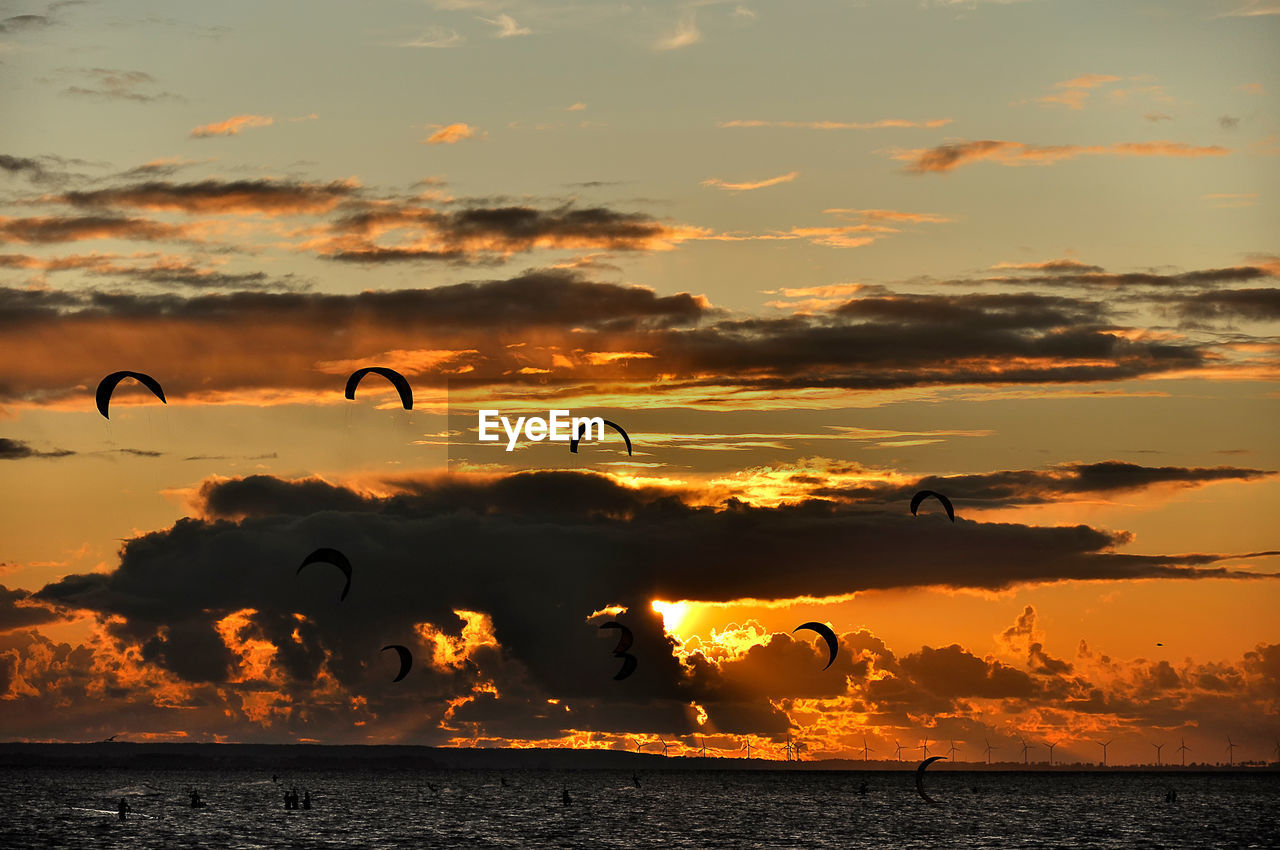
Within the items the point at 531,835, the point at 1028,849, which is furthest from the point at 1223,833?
the point at 531,835

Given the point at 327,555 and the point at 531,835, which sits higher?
the point at 327,555

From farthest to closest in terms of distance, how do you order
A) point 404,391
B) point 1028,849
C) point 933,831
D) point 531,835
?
1. point 933,831
2. point 531,835
3. point 1028,849
4. point 404,391

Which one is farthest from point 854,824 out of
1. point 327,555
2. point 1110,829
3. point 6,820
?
point 327,555

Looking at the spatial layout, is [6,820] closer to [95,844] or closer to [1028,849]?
[95,844]

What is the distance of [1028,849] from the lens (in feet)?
445

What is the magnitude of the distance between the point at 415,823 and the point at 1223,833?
299ft

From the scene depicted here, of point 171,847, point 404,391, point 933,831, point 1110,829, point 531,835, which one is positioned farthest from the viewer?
point 1110,829

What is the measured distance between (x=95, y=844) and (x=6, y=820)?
164ft

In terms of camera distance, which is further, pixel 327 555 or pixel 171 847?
pixel 171 847

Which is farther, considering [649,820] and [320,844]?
[649,820]

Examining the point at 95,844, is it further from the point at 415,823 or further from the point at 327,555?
the point at 327,555

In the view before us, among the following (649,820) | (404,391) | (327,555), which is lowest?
(649,820)

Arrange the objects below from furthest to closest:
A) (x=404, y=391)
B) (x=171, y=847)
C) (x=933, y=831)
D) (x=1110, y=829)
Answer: (x=1110, y=829)
(x=933, y=831)
(x=171, y=847)
(x=404, y=391)

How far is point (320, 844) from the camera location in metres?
130
